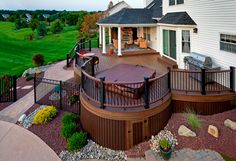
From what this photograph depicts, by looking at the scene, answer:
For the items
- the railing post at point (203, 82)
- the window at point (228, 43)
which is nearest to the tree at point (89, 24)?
the window at point (228, 43)

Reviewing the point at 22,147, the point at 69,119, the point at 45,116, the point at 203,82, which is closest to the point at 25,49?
the point at 45,116

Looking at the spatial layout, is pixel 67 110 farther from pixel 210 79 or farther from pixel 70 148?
pixel 210 79

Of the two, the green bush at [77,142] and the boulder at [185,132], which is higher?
the boulder at [185,132]

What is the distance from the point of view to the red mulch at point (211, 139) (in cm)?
786

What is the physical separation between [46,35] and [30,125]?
4916 cm

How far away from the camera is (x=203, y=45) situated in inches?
486

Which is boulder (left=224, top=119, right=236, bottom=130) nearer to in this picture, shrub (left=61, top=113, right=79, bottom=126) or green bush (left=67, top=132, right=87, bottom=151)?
green bush (left=67, top=132, right=87, bottom=151)

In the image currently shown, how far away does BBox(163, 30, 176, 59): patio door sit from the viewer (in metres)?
15.6

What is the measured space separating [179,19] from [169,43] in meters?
2.80

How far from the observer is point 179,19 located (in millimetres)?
13602

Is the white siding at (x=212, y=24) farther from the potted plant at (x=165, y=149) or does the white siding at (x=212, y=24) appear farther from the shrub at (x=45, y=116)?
the shrub at (x=45, y=116)

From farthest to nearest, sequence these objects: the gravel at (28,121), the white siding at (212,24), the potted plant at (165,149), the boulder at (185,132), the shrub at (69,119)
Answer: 1. the gravel at (28,121)
2. the white siding at (212,24)
3. the shrub at (69,119)
4. the boulder at (185,132)
5. the potted plant at (165,149)

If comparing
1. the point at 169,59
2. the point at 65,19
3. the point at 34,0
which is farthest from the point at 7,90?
the point at 34,0

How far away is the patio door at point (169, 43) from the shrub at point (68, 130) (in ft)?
29.1
